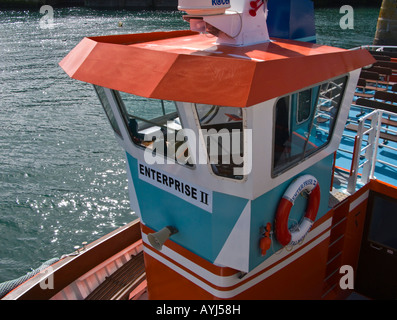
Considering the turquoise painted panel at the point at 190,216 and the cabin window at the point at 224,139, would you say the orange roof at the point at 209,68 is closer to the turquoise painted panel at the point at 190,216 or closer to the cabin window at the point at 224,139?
the cabin window at the point at 224,139

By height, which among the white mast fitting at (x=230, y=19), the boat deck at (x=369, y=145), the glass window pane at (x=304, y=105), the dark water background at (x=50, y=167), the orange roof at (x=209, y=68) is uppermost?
the white mast fitting at (x=230, y=19)

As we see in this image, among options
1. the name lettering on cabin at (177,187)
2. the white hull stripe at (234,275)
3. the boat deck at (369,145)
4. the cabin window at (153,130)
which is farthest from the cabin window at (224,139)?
the boat deck at (369,145)

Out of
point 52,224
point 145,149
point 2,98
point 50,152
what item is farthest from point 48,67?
point 145,149

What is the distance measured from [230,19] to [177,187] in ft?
6.46

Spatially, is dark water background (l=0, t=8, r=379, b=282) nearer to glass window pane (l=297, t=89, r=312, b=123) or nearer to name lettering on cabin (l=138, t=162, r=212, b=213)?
name lettering on cabin (l=138, t=162, r=212, b=213)

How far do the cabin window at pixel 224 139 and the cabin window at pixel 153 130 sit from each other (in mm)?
320

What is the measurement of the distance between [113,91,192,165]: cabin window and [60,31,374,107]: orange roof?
46cm

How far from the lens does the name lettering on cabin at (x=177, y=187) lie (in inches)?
179

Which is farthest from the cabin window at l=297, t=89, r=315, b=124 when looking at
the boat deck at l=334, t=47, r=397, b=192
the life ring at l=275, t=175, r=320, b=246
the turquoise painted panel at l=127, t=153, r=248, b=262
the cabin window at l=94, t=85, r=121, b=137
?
the cabin window at l=94, t=85, r=121, b=137

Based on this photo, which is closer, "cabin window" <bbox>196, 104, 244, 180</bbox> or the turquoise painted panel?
"cabin window" <bbox>196, 104, 244, 180</bbox>

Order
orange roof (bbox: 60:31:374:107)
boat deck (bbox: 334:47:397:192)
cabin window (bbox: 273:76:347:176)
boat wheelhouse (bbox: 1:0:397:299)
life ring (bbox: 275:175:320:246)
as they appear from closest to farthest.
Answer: orange roof (bbox: 60:31:374:107) < boat wheelhouse (bbox: 1:0:397:299) < cabin window (bbox: 273:76:347:176) < life ring (bbox: 275:175:320:246) < boat deck (bbox: 334:47:397:192)

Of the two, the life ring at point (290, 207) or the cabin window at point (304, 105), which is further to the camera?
the life ring at point (290, 207)

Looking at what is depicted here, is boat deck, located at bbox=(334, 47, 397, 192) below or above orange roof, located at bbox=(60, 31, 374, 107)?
below

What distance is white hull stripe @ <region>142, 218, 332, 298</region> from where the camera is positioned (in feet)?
15.9
